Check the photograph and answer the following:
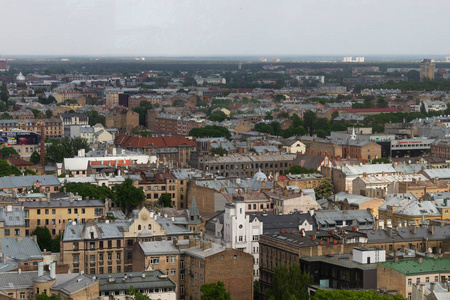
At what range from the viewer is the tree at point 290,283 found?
3803cm

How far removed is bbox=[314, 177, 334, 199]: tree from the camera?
64625 millimetres

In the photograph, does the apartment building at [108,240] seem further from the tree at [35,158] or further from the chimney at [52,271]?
the tree at [35,158]

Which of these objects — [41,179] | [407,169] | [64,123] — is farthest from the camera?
[64,123]

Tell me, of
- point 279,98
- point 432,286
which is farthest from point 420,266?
point 279,98

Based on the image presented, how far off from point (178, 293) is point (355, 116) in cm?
8560

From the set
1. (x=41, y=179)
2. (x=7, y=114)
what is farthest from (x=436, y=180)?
(x=7, y=114)

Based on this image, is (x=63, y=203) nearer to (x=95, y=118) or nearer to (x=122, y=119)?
(x=95, y=118)

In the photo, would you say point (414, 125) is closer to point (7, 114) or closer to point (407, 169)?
point (407, 169)

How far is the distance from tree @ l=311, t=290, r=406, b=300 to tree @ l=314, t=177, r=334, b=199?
28.0m

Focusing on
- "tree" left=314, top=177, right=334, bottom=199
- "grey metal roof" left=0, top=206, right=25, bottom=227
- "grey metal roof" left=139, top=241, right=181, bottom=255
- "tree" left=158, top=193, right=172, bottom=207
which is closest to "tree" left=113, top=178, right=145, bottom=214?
"tree" left=158, top=193, right=172, bottom=207

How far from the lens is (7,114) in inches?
5064

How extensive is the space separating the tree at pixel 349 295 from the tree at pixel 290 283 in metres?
1.60

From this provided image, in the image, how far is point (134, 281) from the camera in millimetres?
38750

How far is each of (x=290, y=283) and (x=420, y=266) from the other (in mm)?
4920
